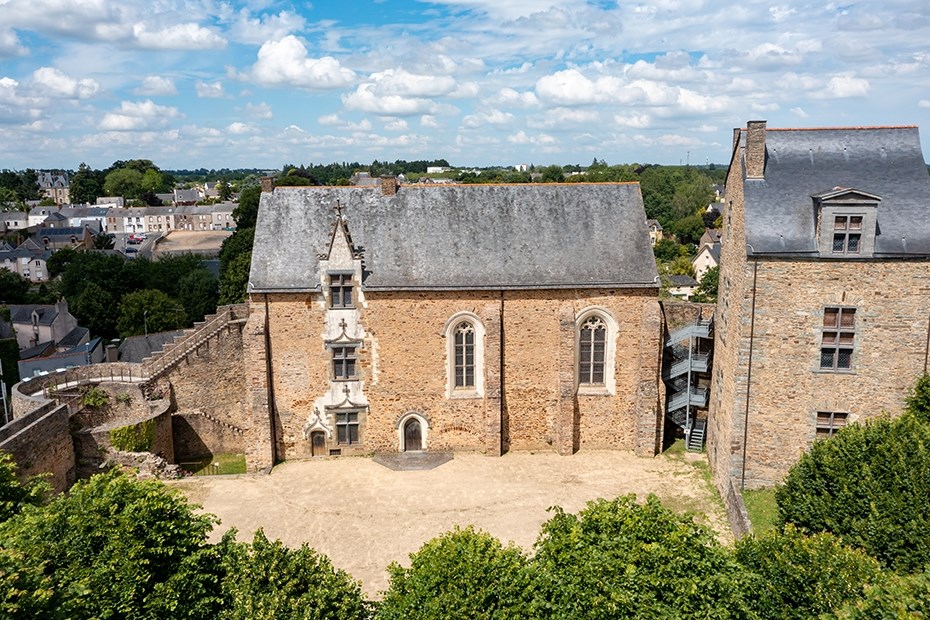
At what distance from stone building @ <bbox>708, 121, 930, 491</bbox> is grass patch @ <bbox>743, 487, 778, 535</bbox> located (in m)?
0.38

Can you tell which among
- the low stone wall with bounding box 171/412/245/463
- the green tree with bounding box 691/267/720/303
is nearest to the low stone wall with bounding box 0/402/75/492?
the low stone wall with bounding box 171/412/245/463

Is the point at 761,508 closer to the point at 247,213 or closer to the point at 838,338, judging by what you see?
the point at 838,338

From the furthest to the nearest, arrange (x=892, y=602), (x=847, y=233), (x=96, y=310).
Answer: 1. (x=96, y=310)
2. (x=847, y=233)
3. (x=892, y=602)

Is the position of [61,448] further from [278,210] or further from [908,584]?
[908,584]

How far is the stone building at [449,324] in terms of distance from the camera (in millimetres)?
27000

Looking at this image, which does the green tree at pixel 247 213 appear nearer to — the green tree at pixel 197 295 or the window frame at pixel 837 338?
the green tree at pixel 197 295

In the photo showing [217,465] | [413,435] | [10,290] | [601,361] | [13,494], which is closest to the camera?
[13,494]

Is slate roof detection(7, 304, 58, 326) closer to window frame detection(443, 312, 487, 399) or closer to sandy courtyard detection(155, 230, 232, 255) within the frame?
sandy courtyard detection(155, 230, 232, 255)

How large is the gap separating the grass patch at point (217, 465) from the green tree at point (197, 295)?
1438 inches

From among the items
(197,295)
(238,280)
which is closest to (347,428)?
(238,280)

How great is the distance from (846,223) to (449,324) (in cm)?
1485

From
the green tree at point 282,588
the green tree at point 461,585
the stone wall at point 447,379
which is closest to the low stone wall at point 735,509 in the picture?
the stone wall at point 447,379

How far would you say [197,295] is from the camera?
212 feet

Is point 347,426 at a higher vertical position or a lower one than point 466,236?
lower
